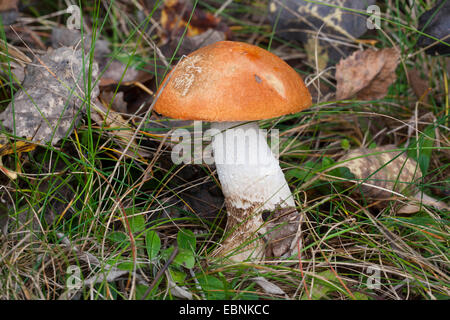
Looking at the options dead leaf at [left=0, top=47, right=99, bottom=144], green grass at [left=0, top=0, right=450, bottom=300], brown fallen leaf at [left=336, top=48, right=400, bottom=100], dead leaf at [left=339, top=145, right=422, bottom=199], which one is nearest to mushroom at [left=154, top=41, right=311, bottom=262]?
green grass at [left=0, top=0, right=450, bottom=300]

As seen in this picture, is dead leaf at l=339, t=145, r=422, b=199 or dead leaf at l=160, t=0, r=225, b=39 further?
dead leaf at l=160, t=0, r=225, b=39

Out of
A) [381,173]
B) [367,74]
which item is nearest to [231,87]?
[381,173]

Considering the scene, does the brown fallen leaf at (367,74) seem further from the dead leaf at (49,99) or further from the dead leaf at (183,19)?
the dead leaf at (49,99)

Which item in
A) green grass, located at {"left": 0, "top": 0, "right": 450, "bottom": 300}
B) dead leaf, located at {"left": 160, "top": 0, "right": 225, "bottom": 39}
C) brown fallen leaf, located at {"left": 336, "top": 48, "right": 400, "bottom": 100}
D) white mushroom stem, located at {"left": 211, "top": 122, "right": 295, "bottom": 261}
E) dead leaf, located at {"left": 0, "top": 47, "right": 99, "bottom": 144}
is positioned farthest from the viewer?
dead leaf, located at {"left": 160, "top": 0, "right": 225, "bottom": 39}

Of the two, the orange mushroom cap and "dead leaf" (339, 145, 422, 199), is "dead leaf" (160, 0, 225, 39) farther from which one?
"dead leaf" (339, 145, 422, 199)

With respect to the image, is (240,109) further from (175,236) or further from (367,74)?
(367,74)

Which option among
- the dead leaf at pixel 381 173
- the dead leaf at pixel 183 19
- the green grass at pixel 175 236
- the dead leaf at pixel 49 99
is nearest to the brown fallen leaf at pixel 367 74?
the green grass at pixel 175 236

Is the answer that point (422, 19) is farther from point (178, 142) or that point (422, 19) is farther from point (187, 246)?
point (187, 246)
